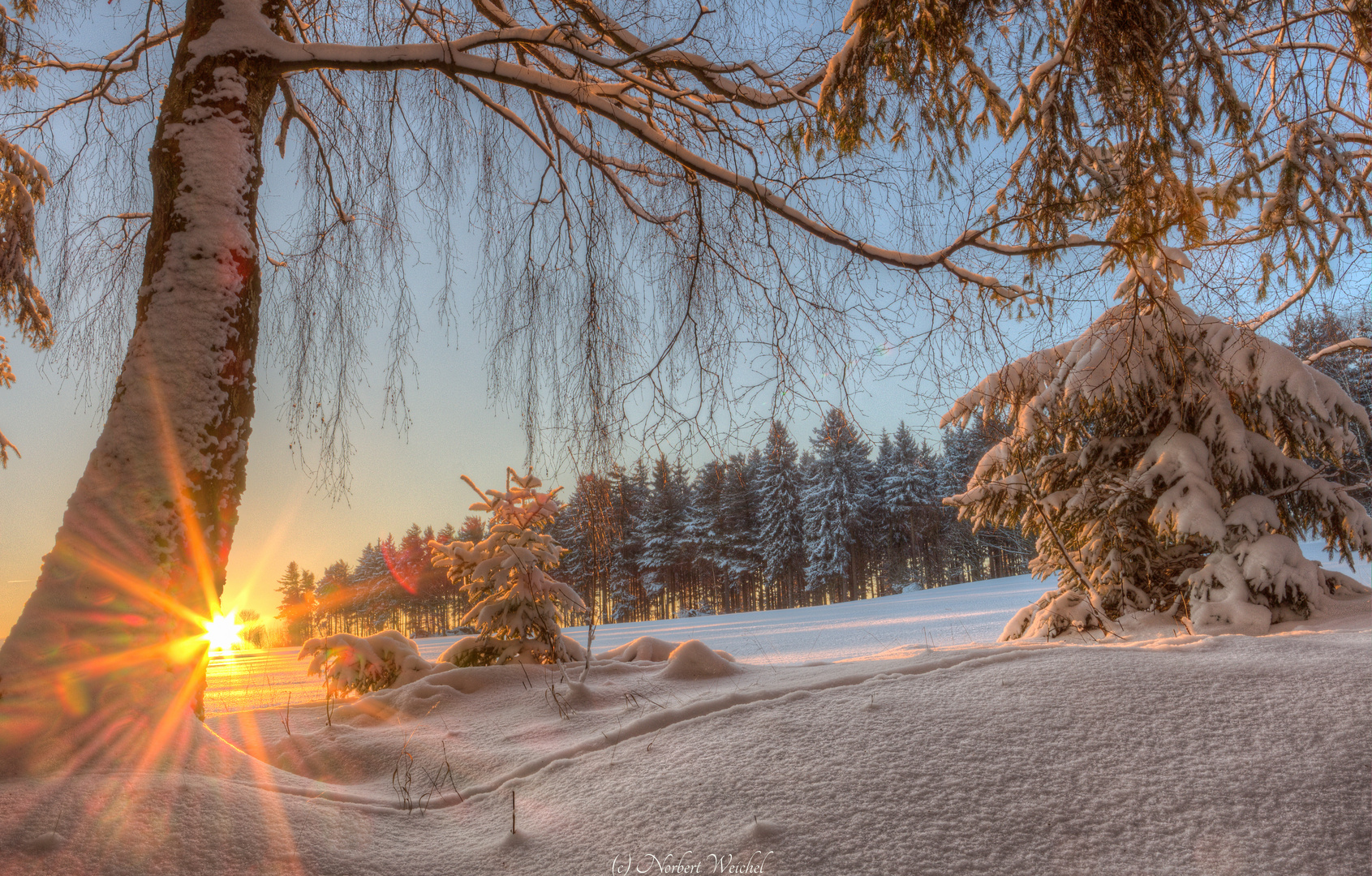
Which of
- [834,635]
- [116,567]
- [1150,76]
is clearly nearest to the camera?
[116,567]

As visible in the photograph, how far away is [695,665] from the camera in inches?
151

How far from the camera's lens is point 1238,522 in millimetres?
4500

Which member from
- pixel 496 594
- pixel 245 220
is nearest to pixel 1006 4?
pixel 245 220

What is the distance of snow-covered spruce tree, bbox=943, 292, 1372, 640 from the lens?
444cm

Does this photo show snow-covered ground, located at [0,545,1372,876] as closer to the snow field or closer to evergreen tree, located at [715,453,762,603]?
the snow field

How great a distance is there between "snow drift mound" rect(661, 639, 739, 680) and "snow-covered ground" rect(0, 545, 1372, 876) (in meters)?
1.12

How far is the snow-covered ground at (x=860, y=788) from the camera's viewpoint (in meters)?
1.36

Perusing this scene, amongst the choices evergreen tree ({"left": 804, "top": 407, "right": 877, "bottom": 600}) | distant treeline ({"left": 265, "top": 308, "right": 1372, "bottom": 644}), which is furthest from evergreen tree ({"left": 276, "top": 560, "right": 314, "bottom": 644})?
A: evergreen tree ({"left": 804, "top": 407, "right": 877, "bottom": 600})

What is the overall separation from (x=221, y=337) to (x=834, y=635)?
9489mm

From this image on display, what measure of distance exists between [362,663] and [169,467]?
3128mm

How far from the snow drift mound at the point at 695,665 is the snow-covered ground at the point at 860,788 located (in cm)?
112

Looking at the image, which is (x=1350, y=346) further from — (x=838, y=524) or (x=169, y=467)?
(x=838, y=524)

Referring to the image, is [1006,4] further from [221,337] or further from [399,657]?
[399,657]

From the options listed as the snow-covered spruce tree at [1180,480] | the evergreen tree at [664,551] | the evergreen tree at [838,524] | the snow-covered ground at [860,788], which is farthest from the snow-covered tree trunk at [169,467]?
the evergreen tree at [838,524]
